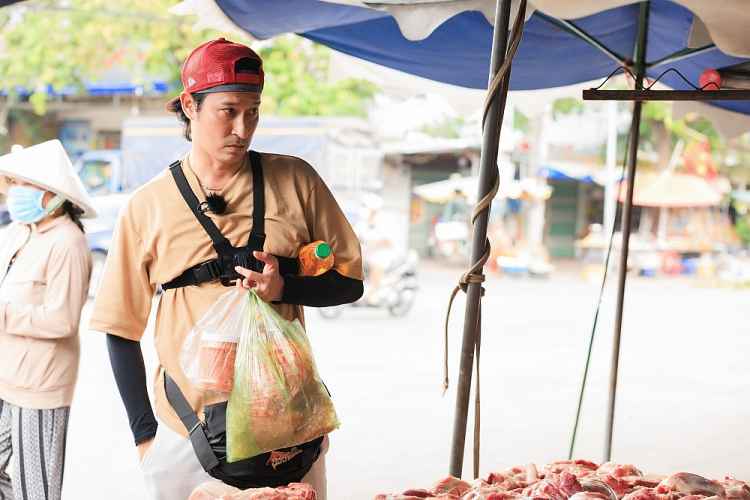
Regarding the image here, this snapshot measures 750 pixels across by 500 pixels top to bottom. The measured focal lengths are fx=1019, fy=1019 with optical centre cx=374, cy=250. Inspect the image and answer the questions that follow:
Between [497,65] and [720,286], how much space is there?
20722mm

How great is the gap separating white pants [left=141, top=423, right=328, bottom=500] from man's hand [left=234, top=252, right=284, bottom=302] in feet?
1.39

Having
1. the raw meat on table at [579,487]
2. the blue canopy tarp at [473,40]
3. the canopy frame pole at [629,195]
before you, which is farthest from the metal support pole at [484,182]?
the canopy frame pole at [629,195]

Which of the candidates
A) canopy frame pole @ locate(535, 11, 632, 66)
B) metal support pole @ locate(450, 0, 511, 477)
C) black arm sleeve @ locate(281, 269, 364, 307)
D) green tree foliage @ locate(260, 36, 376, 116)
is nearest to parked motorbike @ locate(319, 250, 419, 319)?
green tree foliage @ locate(260, 36, 376, 116)

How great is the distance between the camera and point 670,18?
4.46 m

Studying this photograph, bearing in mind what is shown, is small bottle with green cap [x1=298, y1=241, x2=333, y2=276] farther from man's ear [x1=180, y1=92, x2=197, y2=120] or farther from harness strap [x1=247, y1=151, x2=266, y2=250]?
man's ear [x1=180, y1=92, x2=197, y2=120]

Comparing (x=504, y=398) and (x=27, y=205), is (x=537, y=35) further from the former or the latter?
(x=504, y=398)

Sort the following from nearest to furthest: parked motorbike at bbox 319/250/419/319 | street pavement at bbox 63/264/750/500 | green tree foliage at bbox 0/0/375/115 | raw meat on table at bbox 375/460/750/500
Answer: raw meat on table at bbox 375/460/750/500 → street pavement at bbox 63/264/750/500 → parked motorbike at bbox 319/250/419/319 → green tree foliage at bbox 0/0/375/115

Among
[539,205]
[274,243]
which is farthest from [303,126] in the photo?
[274,243]

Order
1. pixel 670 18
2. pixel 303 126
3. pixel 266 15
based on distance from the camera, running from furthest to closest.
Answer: pixel 303 126, pixel 670 18, pixel 266 15

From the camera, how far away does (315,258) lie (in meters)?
2.58

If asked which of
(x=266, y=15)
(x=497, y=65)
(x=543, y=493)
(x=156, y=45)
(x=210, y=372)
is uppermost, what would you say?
(x=156, y=45)

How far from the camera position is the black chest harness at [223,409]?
8.04 ft

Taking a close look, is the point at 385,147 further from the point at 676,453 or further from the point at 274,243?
the point at 274,243

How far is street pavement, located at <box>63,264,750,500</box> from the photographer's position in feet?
21.9
